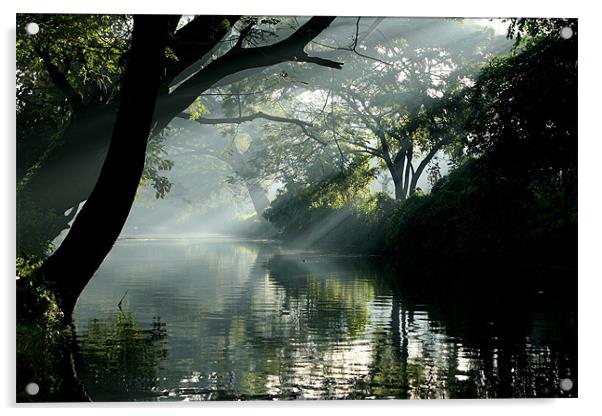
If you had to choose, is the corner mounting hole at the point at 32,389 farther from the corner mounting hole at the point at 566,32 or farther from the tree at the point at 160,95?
the corner mounting hole at the point at 566,32

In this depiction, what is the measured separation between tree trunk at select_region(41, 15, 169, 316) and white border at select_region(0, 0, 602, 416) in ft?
1.30

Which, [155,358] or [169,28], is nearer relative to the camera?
[155,358]

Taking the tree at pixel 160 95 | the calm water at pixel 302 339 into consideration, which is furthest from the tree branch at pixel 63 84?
the calm water at pixel 302 339

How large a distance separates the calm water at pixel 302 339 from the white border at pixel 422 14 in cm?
13

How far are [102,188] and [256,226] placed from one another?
5713mm

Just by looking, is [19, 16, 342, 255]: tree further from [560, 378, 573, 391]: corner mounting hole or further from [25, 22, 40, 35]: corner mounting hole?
[560, 378, 573, 391]: corner mounting hole

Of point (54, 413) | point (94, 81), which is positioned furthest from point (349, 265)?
point (54, 413)

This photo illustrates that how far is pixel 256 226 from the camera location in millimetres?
14438

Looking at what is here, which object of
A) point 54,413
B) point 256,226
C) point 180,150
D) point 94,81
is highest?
point 94,81

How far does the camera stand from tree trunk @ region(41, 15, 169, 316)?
880 cm

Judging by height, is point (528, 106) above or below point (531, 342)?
above

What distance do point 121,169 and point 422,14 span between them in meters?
3.38

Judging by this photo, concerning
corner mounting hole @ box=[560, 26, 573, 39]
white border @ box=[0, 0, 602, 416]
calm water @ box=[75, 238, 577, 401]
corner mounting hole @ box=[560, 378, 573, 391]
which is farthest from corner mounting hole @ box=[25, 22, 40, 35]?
corner mounting hole @ box=[560, 378, 573, 391]

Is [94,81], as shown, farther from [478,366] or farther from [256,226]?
[478,366]
